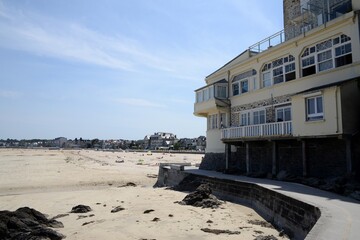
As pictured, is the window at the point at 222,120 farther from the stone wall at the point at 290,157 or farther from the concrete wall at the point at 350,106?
the concrete wall at the point at 350,106

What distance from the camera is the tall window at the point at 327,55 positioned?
55.5 ft

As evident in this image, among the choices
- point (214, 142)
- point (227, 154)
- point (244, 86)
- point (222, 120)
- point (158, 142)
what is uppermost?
point (158, 142)

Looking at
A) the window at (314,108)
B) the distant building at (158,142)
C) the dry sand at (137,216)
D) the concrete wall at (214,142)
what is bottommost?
the dry sand at (137,216)

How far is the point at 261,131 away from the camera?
20375 mm

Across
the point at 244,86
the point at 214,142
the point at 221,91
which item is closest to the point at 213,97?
the point at 221,91

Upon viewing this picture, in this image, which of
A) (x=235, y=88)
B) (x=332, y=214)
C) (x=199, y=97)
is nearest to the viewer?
(x=332, y=214)

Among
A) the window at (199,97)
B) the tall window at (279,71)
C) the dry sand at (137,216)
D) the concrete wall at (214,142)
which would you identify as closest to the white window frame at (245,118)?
the tall window at (279,71)

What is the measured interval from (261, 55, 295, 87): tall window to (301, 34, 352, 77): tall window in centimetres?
106

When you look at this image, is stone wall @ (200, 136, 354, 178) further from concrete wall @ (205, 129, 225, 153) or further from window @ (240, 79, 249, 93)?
window @ (240, 79, 249, 93)

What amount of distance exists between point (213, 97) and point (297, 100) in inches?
393

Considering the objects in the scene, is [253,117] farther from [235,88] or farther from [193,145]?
[193,145]

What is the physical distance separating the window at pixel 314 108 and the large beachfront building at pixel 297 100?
0.05 m

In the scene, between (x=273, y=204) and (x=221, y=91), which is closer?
(x=273, y=204)

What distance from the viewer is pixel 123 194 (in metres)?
22.5
